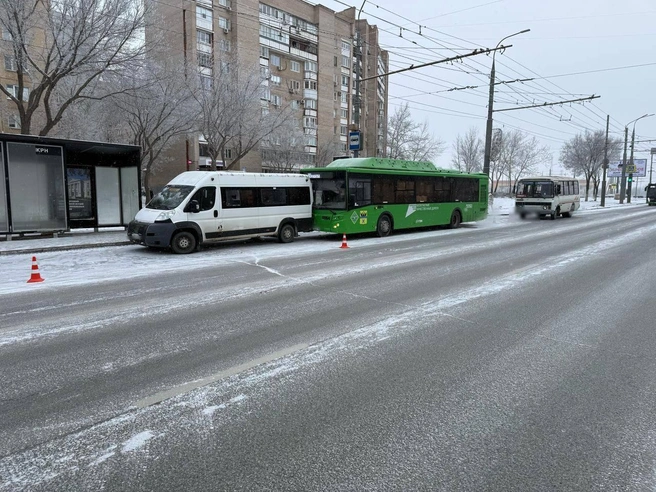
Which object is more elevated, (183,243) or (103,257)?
(183,243)

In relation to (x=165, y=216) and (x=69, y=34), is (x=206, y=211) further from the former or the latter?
(x=69, y=34)

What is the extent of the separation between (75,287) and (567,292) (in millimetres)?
8514

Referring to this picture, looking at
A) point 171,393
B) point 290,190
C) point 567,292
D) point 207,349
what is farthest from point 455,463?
point 290,190

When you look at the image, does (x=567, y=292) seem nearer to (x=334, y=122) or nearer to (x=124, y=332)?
(x=124, y=332)

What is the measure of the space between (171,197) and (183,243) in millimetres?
1419

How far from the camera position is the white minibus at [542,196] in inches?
1065

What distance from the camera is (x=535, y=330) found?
18.7 ft

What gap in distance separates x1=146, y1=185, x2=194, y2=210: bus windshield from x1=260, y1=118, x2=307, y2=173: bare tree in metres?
22.1

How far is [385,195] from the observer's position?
17.8 m

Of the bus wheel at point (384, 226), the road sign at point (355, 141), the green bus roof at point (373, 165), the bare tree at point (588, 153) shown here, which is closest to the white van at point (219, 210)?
the green bus roof at point (373, 165)

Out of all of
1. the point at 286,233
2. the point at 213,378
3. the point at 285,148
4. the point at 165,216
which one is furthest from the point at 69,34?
the point at 285,148

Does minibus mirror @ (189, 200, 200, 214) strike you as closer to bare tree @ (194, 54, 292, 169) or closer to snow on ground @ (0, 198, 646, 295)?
snow on ground @ (0, 198, 646, 295)

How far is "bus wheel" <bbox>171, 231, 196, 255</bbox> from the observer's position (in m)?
12.8

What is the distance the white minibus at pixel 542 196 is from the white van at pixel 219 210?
16.9 meters
